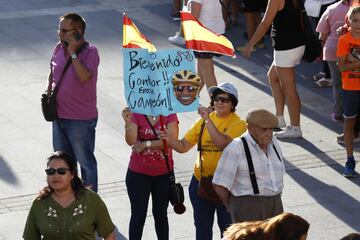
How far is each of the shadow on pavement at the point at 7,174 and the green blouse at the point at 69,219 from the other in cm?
360

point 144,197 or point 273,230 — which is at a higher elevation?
point 273,230

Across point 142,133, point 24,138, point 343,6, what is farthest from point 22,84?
point 142,133

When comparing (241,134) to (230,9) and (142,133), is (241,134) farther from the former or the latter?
(230,9)

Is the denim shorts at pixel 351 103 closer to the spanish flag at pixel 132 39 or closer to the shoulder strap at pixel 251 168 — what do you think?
the spanish flag at pixel 132 39

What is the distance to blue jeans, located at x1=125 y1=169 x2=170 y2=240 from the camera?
29.3 feet

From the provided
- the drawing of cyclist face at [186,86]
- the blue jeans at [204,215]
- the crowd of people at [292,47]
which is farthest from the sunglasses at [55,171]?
the crowd of people at [292,47]

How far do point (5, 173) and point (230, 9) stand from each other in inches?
291

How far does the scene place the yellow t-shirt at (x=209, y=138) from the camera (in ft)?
28.3

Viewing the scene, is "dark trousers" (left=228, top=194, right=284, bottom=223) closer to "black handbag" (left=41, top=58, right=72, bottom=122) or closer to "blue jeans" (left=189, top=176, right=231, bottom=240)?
→ "blue jeans" (left=189, top=176, right=231, bottom=240)

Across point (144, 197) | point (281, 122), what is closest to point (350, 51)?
point (281, 122)

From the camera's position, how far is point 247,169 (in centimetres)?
805

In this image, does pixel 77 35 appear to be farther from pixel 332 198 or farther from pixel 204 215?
pixel 332 198

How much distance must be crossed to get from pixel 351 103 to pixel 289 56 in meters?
1.34

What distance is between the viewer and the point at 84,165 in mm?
10109
